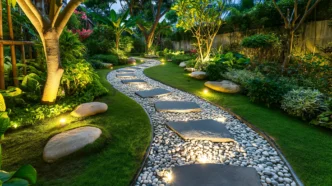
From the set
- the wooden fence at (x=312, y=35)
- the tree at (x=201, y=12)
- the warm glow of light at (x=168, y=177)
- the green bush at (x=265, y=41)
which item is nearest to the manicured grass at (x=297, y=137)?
the warm glow of light at (x=168, y=177)

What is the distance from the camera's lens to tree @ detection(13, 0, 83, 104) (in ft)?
11.3

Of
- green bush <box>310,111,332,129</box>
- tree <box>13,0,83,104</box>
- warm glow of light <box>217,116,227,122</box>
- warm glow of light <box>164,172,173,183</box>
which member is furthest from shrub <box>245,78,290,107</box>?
tree <box>13,0,83,104</box>

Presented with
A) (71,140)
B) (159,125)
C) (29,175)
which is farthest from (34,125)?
(29,175)

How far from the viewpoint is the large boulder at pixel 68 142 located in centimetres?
249

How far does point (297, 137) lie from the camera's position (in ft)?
10.5

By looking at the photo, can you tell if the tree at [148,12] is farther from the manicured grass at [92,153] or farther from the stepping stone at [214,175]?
the stepping stone at [214,175]

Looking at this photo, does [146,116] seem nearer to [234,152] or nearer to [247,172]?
[234,152]

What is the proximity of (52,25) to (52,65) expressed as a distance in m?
0.77

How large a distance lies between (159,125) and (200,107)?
1.44m

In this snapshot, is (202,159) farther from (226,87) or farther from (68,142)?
(226,87)

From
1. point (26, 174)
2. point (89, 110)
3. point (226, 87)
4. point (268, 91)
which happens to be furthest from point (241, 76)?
point (26, 174)

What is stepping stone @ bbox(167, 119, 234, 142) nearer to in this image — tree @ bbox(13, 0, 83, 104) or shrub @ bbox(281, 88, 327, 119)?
shrub @ bbox(281, 88, 327, 119)

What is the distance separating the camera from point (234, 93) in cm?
593

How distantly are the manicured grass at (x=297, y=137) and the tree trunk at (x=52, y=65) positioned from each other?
3806 mm
